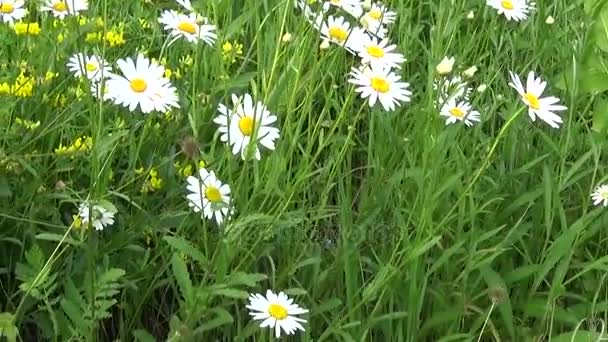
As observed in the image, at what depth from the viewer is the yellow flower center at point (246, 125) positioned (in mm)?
1252

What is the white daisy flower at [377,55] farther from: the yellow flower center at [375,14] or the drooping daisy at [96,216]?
the drooping daisy at [96,216]

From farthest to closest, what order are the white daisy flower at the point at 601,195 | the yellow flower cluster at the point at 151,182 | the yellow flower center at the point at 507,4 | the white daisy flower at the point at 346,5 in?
the yellow flower center at the point at 507,4 → the white daisy flower at the point at 601,195 → the yellow flower cluster at the point at 151,182 → the white daisy flower at the point at 346,5

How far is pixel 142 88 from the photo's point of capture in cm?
125

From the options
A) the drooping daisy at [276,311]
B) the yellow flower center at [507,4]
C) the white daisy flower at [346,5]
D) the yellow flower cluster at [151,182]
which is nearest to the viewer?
the drooping daisy at [276,311]

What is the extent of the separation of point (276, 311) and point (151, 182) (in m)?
0.32

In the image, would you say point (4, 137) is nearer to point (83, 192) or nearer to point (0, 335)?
point (83, 192)

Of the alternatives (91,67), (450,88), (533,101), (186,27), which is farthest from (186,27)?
(533,101)

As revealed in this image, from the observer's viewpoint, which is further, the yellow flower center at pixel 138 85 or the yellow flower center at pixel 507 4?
the yellow flower center at pixel 507 4

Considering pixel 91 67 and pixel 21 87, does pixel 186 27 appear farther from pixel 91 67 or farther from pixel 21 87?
pixel 21 87

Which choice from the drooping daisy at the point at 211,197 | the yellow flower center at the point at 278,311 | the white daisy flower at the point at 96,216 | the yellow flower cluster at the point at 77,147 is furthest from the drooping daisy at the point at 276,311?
the yellow flower cluster at the point at 77,147

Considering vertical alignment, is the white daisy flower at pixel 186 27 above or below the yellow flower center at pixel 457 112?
above

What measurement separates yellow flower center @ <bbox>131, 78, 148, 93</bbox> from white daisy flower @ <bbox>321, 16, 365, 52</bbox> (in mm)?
264

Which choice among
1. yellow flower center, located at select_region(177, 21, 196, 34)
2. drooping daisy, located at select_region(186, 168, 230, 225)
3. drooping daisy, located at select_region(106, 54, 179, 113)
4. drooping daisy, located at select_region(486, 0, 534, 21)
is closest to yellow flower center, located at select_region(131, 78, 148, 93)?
drooping daisy, located at select_region(106, 54, 179, 113)

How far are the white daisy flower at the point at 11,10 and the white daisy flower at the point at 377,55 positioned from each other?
502 mm
